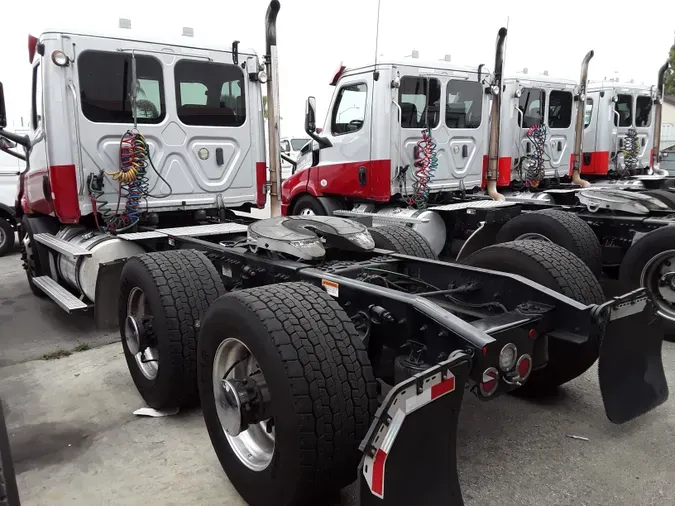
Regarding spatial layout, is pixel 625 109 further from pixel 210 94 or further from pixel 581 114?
pixel 210 94

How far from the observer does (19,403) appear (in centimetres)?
389

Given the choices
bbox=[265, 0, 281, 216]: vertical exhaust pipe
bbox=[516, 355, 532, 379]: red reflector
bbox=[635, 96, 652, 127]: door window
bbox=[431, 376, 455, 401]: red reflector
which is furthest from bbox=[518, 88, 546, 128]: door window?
bbox=[431, 376, 455, 401]: red reflector

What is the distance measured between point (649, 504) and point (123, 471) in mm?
2610

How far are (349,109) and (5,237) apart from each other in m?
6.26

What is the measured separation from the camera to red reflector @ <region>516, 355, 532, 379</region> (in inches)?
102

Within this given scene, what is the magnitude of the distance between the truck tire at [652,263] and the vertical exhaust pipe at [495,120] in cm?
290

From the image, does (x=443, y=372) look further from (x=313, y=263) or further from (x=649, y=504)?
(x=313, y=263)

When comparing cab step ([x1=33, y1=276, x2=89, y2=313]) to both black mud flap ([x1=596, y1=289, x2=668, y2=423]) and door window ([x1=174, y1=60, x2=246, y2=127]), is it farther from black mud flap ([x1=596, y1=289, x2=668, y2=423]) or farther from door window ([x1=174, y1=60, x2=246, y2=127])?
black mud flap ([x1=596, y1=289, x2=668, y2=423])

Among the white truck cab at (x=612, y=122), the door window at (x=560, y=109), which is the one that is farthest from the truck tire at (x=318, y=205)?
the white truck cab at (x=612, y=122)

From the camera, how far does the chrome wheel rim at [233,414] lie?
2689 mm

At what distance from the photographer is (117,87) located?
5270 mm

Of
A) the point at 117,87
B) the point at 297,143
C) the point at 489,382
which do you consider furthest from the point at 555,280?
the point at 297,143

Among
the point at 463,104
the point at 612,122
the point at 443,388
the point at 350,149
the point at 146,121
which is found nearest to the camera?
the point at 443,388

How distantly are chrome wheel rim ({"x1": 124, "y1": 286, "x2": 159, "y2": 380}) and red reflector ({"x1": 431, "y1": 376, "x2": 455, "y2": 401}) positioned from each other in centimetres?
218
